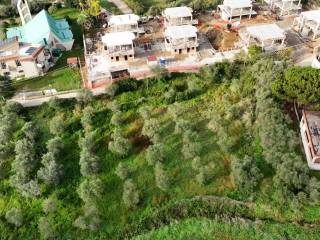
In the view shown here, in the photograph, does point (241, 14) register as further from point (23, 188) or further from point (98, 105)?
point (23, 188)

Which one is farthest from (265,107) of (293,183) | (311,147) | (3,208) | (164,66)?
(3,208)

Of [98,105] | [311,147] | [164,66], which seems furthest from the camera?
[164,66]

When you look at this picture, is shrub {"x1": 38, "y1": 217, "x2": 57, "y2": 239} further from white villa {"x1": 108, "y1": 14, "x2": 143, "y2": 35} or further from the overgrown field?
white villa {"x1": 108, "y1": 14, "x2": 143, "y2": 35}

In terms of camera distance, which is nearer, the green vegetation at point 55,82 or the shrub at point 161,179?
the shrub at point 161,179

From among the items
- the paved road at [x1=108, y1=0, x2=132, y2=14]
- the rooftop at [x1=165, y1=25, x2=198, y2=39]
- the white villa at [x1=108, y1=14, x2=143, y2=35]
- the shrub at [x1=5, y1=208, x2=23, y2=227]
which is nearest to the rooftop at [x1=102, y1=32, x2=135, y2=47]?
the white villa at [x1=108, y1=14, x2=143, y2=35]

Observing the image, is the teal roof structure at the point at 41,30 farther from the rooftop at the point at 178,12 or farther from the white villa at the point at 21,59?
the rooftop at the point at 178,12

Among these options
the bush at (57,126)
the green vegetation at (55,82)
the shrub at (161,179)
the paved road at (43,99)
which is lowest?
the shrub at (161,179)

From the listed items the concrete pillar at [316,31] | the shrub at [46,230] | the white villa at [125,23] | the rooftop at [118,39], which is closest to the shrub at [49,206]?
the shrub at [46,230]
